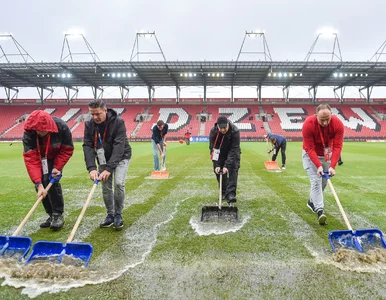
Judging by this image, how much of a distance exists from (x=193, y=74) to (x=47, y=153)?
1473 inches

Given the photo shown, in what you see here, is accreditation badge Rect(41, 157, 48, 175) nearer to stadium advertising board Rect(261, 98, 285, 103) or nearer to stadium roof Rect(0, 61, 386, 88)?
stadium roof Rect(0, 61, 386, 88)

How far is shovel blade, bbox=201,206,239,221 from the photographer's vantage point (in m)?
4.83

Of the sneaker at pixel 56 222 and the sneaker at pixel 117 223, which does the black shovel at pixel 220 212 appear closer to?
the sneaker at pixel 117 223

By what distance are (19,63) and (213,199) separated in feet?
133

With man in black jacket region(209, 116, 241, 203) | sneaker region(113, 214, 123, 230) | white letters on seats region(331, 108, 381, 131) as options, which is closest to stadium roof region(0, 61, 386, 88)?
white letters on seats region(331, 108, 381, 131)

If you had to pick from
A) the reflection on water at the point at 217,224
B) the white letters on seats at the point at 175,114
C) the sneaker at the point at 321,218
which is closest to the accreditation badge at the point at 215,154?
the reflection on water at the point at 217,224

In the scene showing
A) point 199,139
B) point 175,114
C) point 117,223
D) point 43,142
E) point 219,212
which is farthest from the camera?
point 175,114

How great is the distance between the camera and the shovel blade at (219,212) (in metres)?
4.83

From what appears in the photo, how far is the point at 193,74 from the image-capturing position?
39.8 m

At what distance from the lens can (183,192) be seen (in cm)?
721

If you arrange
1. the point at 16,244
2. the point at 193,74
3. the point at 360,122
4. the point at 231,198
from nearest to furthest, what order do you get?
the point at 16,244, the point at 231,198, the point at 193,74, the point at 360,122

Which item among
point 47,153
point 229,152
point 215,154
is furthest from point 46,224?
point 229,152

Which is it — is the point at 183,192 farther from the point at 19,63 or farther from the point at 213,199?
the point at 19,63

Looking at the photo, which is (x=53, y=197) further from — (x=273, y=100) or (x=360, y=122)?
(x=273, y=100)
